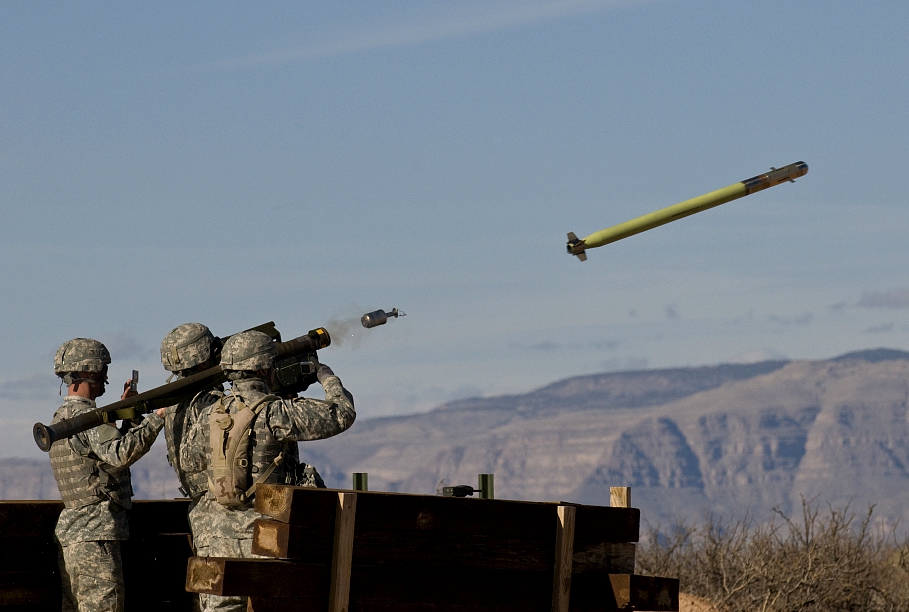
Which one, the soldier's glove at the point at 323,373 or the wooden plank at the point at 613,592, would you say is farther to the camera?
the soldier's glove at the point at 323,373

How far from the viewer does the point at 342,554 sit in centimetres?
773

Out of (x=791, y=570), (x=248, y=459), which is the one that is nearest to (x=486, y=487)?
(x=248, y=459)

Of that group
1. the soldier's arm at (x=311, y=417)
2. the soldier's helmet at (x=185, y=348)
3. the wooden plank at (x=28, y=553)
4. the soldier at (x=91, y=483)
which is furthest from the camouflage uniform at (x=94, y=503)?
the soldier's arm at (x=311, y=417)

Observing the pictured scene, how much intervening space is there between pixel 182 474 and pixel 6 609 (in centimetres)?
133

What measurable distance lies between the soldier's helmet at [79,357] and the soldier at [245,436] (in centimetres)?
97

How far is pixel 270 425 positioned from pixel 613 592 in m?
2.15

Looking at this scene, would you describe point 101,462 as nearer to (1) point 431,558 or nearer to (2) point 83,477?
(2) point 83,477

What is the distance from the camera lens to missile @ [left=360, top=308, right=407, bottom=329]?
35.0 feet

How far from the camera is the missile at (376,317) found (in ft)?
35.0

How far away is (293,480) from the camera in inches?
346

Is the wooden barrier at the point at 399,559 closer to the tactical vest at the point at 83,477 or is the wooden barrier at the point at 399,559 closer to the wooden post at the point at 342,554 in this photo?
the wooden post at the point at 342,554

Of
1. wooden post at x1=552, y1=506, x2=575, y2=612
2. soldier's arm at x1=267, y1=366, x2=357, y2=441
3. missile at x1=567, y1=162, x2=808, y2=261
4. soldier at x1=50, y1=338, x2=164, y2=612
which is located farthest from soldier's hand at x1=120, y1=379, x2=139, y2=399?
missile at x1=567, y1=162, x2=808, y2=261

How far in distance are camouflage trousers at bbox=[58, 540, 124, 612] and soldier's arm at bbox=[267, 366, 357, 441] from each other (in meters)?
1.47

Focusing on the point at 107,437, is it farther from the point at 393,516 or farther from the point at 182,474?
the point at 393,516
